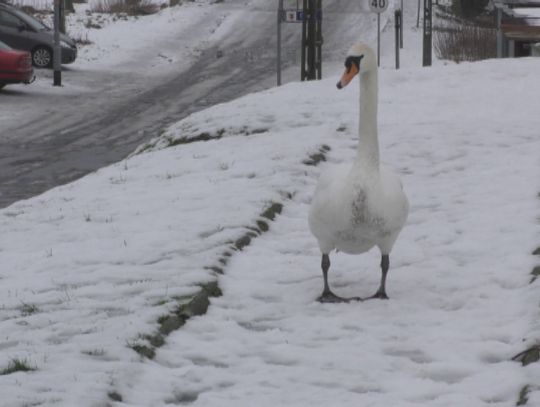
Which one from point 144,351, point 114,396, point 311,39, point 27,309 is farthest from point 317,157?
point 311,39

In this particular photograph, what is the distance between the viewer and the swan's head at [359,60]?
25.4 ft

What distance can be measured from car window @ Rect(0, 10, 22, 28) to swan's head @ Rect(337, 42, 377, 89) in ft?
95.6

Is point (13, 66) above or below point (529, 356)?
below

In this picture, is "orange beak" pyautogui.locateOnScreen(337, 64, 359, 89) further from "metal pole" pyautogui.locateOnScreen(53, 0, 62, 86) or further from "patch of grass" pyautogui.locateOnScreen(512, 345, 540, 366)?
"metal pole" pyautogui.locateOnScreen(53, 0, 62, 86)

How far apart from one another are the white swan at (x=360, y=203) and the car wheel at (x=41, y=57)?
28.8 metres

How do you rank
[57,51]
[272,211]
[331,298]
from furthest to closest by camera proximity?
1. [57,51]
2. [272,211]
3. [331,298]

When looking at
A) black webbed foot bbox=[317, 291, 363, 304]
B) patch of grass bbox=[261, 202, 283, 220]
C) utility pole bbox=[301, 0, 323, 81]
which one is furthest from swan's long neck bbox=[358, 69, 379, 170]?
utility pole bbox=[301, 0, 323, 81]

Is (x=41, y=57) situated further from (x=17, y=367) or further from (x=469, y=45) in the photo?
(x=17, y=367)

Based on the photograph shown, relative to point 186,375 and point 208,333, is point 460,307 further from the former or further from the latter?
point 186,375

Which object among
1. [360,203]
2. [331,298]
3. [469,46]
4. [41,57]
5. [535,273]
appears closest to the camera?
[360,203]

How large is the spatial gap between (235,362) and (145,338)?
0.55m

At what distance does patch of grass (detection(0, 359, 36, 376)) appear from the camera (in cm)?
617

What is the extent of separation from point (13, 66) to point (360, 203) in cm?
2401

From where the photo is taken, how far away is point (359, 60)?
25.8 feet
